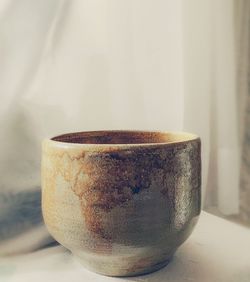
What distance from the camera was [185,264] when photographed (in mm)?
584

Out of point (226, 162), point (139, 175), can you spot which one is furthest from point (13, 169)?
point (226, 162)

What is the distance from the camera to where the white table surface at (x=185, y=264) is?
548 millimetres

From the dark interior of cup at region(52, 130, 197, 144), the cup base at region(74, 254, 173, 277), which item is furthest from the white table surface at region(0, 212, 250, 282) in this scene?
the dark interior of cup at region(52, 130, 197, 144)

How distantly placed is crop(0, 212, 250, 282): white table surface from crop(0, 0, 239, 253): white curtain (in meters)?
0.06

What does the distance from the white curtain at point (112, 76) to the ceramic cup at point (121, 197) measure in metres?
0.18

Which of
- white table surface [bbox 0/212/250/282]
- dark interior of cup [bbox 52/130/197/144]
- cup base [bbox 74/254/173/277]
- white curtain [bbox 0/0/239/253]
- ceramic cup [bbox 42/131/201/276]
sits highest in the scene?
white curtain [bbox 0/0/239/253]

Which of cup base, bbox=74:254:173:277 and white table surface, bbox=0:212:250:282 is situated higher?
cup base, bbox=74:254:173:277

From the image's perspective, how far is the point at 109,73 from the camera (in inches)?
28.4

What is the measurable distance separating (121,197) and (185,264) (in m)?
0.19

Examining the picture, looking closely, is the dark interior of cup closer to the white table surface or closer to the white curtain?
the white curtain

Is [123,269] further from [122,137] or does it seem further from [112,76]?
[112,76]

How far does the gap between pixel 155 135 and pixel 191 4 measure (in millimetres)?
273

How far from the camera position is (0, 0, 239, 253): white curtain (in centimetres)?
66

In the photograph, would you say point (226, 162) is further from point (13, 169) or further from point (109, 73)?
point (13, 169)
